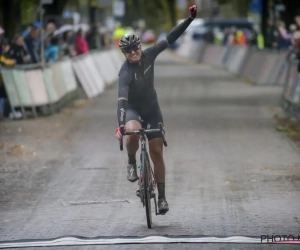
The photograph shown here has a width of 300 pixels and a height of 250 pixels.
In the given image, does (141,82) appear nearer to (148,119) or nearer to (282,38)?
(148,119)

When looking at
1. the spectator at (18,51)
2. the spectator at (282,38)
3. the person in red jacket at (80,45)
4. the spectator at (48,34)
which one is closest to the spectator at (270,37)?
the spectator at (282,38)

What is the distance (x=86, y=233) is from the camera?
9.66 m

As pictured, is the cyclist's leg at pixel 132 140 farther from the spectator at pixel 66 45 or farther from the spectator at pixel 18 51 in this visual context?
the spectator at pixel 66 45

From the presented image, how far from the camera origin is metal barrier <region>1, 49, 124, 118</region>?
22391 mm

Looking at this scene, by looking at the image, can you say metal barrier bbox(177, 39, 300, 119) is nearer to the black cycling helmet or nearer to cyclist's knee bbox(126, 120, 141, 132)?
cyclist's knee bbox(126, 120, 141, 132)

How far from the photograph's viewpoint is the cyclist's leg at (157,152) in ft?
33.9

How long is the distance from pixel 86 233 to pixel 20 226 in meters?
0.86

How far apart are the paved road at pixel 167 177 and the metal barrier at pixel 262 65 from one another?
799 mm

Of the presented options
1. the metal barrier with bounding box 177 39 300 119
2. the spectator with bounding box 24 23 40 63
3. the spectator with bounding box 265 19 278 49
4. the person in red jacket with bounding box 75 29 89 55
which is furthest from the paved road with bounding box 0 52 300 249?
the spectator with bounding box 265 19 278 49

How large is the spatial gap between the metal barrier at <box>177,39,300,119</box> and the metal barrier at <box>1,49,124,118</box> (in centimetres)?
531

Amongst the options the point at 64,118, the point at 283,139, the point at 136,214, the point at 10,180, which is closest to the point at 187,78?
the point at 64,118

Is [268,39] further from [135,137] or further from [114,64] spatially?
[135,137]

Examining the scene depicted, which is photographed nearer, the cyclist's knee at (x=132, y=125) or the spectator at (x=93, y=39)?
the cyclist's knee at (x=132, y=125)

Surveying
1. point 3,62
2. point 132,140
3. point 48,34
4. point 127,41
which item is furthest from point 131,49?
point 48,34
